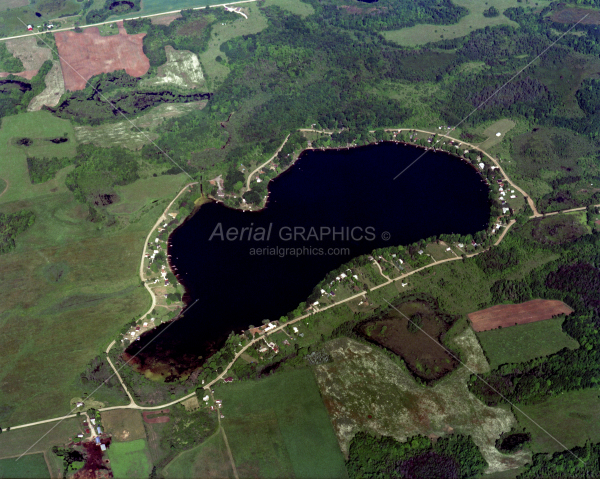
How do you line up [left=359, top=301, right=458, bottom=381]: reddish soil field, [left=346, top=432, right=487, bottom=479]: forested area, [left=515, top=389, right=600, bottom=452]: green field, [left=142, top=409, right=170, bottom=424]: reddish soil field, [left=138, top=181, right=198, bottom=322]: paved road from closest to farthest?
[left=346, top=432, right=487, bottom=479]: forested area → [left=515, top=389, right=600, bottom=452]: green field → [left=142, top=409, right=170, bottom=424]: reddish soil field → [left=359, top=301, right=458, bottom=381]: reddish soil field → [left=138, top=181, right=198, bottom=322]: paved road

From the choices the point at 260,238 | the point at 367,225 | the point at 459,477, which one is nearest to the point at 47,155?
the point at 260,238

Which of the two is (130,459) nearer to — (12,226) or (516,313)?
(12,226)

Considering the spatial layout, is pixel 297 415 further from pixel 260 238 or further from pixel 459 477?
pixel 260 238

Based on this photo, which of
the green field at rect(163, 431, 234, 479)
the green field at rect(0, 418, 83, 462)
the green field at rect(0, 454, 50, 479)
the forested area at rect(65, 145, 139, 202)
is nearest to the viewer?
the green field at rect(163, 431, 234, 479)

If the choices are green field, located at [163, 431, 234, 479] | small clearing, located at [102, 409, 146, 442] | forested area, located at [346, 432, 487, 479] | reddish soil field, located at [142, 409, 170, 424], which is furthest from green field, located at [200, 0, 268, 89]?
forested area, located at [346, 432, 487, 479]

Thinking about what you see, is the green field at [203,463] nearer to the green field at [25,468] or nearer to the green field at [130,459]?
the green field at [130,459]

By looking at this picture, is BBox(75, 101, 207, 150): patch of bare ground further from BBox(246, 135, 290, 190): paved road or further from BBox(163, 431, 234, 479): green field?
BBox(163, 431, 234, 479): green field
